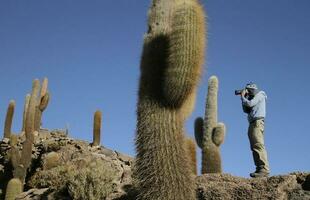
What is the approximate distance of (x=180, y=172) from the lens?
23.2ft

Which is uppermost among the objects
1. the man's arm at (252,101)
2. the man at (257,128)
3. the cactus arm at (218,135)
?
the cactus arm at (218,135)

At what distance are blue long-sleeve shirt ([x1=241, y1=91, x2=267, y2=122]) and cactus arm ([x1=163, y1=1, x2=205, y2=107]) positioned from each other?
1656 millimetres

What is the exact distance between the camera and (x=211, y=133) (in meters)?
13.0

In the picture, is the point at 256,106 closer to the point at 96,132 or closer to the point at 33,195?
the point at 33,195

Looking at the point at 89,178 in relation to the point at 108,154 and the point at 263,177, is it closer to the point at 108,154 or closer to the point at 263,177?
the point at 263,177

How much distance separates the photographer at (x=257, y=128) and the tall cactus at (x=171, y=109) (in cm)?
156

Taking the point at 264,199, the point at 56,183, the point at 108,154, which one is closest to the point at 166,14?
the point at 264,199

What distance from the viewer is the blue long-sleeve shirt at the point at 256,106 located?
27.9 ft

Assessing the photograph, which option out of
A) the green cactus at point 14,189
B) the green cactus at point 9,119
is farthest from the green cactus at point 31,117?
the green cactus at point 14,189

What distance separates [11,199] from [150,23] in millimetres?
6968

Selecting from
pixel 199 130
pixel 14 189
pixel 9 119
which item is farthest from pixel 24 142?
pixel 199 130

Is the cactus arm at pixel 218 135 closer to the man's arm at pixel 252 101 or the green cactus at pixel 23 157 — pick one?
the man's arm at pixel 252 101

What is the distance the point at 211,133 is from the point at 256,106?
444cm

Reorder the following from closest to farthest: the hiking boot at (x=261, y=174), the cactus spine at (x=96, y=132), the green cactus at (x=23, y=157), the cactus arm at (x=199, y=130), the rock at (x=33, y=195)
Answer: the hiking boot at (x=261, y=174) < the rock at (x=33, y=195) < the cactus arm at (x=199, y=130) < the green cactus at (x=23, y=157) < the cactus spine at (x=96, y=132)
